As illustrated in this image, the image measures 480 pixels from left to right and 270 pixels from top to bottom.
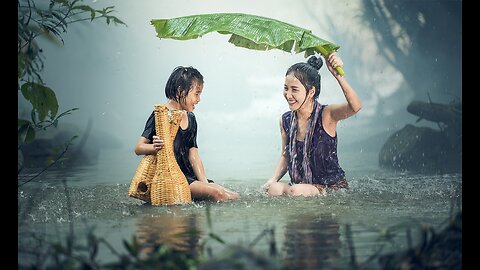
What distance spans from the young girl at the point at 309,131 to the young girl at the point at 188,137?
18.8 inches

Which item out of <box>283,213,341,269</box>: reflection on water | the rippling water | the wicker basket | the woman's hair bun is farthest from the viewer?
the woman's hair bun

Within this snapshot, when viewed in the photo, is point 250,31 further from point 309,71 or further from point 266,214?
point 266,214

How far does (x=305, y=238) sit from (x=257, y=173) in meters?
0.80

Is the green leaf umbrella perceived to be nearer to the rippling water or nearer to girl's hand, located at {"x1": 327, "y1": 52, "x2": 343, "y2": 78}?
girl's hand, located at {"x1": 327, "y1": 52, "x2": 343, "y2": 78}

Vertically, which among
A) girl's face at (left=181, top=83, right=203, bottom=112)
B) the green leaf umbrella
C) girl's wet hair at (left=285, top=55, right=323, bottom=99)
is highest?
the green leaf umbrella

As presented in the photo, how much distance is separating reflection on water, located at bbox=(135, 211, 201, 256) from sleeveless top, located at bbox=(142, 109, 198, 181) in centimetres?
39

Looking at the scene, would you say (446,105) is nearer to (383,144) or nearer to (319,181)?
(383,144)

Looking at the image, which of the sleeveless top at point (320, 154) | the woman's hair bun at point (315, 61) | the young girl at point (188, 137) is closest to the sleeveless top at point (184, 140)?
the young girl at point (188, 137)

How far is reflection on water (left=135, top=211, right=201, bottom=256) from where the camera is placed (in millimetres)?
5812

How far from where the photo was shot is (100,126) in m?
6.33

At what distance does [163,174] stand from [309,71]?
4.73ft

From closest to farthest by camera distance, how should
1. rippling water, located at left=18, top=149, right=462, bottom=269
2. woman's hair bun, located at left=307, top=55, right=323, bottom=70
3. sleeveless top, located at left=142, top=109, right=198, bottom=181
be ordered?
rippling water, located at left=18, top=149, right=462, bottom=269 → sleeveless top, located at left=142, top=109, right=198, bottom=181 → woman's hair bun, located at left=307, top=55, right=323, bottom=70

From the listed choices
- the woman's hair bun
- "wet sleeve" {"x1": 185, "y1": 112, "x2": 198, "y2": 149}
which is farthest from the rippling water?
the woman's hair bun
